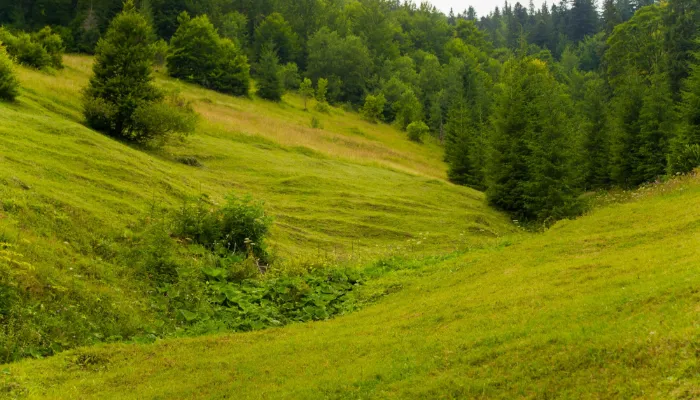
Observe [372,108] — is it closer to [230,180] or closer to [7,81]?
[230,180]

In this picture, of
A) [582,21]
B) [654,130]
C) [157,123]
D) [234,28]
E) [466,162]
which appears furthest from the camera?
[582,21]

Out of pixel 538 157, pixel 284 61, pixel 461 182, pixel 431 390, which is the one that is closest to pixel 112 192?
pixel 431 390

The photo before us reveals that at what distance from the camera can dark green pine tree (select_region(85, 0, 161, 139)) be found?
88.8 ft

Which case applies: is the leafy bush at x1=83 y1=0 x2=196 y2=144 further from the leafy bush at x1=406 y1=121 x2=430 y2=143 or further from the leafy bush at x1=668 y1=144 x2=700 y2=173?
the leafy bush at x1=406 y1=121 x2=430 y2=143

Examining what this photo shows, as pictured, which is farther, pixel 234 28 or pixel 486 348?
pixel 234 28

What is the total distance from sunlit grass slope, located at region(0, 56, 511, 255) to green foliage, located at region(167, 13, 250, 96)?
616 inches

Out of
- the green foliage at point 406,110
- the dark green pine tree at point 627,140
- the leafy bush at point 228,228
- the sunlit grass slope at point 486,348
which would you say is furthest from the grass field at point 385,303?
the green foliage at point 406,110

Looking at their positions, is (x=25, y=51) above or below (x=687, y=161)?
above

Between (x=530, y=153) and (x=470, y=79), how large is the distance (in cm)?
5120

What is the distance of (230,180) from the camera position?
27281mm

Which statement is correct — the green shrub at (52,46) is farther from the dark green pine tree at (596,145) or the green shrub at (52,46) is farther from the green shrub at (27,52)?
the dark green pine tree at (596,145)

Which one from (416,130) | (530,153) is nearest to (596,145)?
(530,153)

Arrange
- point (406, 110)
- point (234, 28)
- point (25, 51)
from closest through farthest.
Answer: point (25, 51) < point (406, 110) < point (234, 28)

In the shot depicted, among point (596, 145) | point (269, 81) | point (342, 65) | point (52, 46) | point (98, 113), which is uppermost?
point (342, 65)
